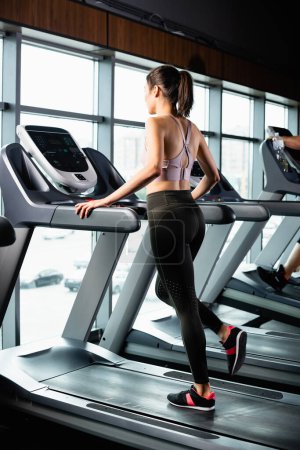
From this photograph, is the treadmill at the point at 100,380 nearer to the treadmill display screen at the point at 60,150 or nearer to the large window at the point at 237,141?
the treadmill display screen at the point at 60,150

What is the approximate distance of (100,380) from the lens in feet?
11.2

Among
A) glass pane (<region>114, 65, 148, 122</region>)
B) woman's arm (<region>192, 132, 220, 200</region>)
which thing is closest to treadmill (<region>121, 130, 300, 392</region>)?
woman's arm (<region>192, 132, 220, 200</region>)

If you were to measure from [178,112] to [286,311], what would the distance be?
9.21 feet

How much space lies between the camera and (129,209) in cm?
294

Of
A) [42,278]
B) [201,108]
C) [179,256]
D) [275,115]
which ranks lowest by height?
[42,278]

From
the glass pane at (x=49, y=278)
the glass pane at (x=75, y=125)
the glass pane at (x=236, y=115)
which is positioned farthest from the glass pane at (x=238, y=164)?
the glass pane at (x=49, y=278)

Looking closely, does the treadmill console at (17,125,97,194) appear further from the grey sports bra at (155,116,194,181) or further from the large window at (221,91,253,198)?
the large window at (221,91,253,198)

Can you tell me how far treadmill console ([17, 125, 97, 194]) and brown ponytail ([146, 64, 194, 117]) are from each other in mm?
904

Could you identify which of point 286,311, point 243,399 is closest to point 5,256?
point 243,399

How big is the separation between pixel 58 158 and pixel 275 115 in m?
5.32

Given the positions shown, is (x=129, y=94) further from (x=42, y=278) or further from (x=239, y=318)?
(x=239, y=318)

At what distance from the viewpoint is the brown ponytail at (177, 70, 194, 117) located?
2760 millimetres

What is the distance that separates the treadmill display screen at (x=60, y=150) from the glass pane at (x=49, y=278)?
135cm

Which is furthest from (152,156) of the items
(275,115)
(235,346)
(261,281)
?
(275,115)
